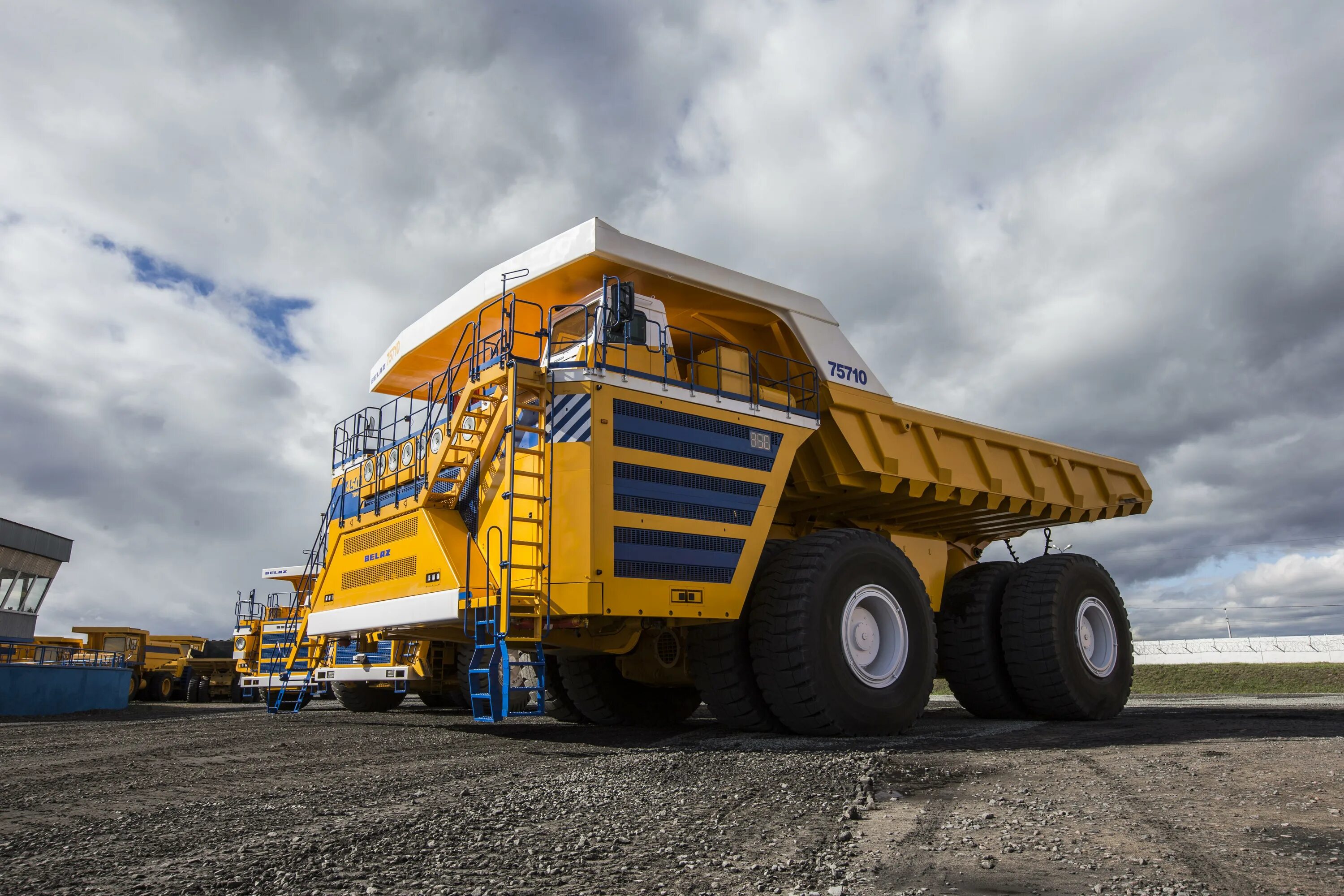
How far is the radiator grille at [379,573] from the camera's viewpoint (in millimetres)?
8109

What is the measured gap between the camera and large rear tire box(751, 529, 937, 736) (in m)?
7.77

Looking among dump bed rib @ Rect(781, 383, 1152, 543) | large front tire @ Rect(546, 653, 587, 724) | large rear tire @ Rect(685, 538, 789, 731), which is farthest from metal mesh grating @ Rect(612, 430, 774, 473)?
large front tire @ Rect(546, 653, 587, 724)

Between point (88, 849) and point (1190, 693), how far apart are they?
2825 cm

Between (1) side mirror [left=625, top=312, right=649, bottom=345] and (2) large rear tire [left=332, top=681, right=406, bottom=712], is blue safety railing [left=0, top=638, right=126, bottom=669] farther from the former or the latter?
(1) side mirror [left=625, top=312, right=649, bottom=345]

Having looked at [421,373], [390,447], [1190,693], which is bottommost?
[1190,693]

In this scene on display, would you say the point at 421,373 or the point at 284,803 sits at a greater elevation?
the point at 421,373

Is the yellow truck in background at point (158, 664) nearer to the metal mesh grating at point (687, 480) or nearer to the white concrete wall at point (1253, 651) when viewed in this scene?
the metal mesh grating at point (687, 480)

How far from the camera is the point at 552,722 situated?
11.3 metres

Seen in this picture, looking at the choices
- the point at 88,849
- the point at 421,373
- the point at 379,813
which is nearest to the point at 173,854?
the point at 88,849

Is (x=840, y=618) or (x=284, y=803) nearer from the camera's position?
(x=284, y=803)

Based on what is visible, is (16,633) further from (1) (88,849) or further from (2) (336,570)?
(1) (88,849)

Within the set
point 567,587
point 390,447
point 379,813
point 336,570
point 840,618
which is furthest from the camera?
point 336,570

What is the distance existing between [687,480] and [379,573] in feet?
10.0

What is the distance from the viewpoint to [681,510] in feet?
25.1
